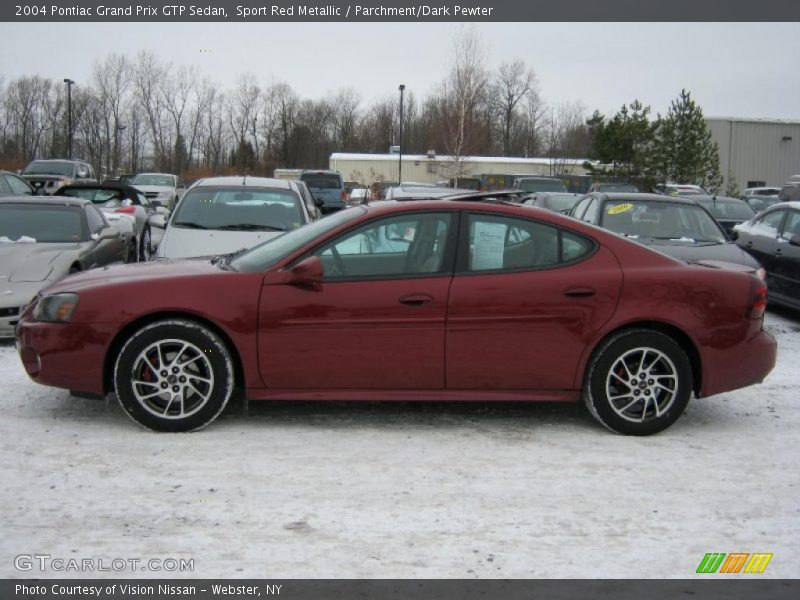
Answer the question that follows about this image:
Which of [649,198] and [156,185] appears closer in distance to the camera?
[649,198]

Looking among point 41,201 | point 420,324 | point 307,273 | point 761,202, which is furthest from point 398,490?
point 761,202

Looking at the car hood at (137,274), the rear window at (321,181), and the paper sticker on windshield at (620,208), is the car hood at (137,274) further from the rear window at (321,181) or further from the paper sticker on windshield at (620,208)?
the rear window at (321,181)

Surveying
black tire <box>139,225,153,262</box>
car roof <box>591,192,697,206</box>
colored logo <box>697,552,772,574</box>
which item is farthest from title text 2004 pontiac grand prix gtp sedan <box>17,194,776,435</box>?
black tire <box>139,225,153,262</box>

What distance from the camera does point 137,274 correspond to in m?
5.38

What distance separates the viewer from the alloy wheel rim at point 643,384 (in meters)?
5.23

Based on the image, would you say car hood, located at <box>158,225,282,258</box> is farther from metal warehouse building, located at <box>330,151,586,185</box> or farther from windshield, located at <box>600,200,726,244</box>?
metal warehouse building, located at <box>330,151,586,185</box>

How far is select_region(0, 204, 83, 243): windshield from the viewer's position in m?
9.01

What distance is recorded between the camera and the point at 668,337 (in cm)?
525

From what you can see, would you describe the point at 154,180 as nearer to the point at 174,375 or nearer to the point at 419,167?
the point at 174,375

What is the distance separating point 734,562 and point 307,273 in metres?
2.80

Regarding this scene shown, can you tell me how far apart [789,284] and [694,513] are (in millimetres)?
6759

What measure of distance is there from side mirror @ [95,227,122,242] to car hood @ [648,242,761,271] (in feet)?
19.7

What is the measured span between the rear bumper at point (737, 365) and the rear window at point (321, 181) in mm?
28358

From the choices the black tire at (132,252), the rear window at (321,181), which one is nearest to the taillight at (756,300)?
the black tire at (132,252)
